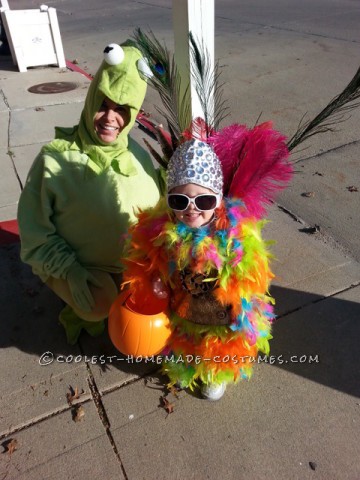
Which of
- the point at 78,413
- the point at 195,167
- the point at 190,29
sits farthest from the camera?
the point at 190,29

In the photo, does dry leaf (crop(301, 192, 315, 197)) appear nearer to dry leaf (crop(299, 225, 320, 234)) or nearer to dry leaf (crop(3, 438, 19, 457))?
dry leaf (crop(299, 225, 320, 234))

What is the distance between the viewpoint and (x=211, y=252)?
1.59m

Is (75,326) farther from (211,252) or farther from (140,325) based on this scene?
(211,252)

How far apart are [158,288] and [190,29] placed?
1422 mm

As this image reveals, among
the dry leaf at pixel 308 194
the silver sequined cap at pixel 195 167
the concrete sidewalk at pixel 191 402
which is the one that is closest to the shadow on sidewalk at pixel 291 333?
the concrete sidewalk at pixel 191 402

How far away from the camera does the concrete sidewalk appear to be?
5.90ft

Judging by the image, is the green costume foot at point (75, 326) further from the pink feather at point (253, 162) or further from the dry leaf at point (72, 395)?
the pink feather at point (253, 162)

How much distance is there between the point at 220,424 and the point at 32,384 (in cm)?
96

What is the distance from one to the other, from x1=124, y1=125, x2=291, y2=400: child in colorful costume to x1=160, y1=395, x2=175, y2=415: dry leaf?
0.82ft

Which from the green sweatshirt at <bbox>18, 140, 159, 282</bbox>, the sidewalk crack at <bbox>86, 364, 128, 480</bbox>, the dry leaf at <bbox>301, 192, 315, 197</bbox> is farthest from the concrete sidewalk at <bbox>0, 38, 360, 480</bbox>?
the dry leaf at <bbox>301, 192, 315, 197</bbox>

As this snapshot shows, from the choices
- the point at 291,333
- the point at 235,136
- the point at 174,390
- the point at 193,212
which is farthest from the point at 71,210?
the point at 291,333

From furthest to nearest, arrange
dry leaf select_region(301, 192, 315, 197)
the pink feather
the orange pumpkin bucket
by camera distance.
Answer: dry leaf select_region(301, 192, 315, 197)
the orange pumpkin bucket
the pink feather

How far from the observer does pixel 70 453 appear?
1851 mm

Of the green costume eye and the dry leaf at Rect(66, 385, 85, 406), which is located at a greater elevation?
the green costume eye
